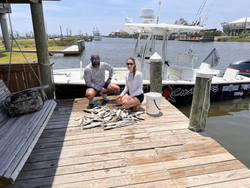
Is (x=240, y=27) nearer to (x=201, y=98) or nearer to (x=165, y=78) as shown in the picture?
(x=165, y=78)

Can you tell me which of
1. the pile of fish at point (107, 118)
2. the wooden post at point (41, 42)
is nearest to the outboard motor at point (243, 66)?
the pile of fish at point (107, 118)

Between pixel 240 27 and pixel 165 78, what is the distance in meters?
90.8

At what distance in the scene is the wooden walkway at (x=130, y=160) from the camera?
202cm

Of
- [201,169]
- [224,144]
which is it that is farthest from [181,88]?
[201,169]

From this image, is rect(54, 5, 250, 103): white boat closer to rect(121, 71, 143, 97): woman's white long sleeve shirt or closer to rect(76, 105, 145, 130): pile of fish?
rect(121, 71, 143, 97): woman's white long sleeve shirt

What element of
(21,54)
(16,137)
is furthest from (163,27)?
(21,54)

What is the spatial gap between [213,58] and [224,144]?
4.43 m

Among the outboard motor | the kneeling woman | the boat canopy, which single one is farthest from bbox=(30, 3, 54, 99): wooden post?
the outboard motor

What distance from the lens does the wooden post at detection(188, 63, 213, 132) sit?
9.48ft

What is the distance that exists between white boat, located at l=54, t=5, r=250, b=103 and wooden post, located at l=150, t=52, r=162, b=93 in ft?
3.15

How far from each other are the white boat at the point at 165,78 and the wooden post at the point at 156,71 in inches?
37.8

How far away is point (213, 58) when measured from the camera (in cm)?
748

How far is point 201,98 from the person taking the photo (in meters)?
2.99

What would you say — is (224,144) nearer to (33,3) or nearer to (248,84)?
(248,84)
